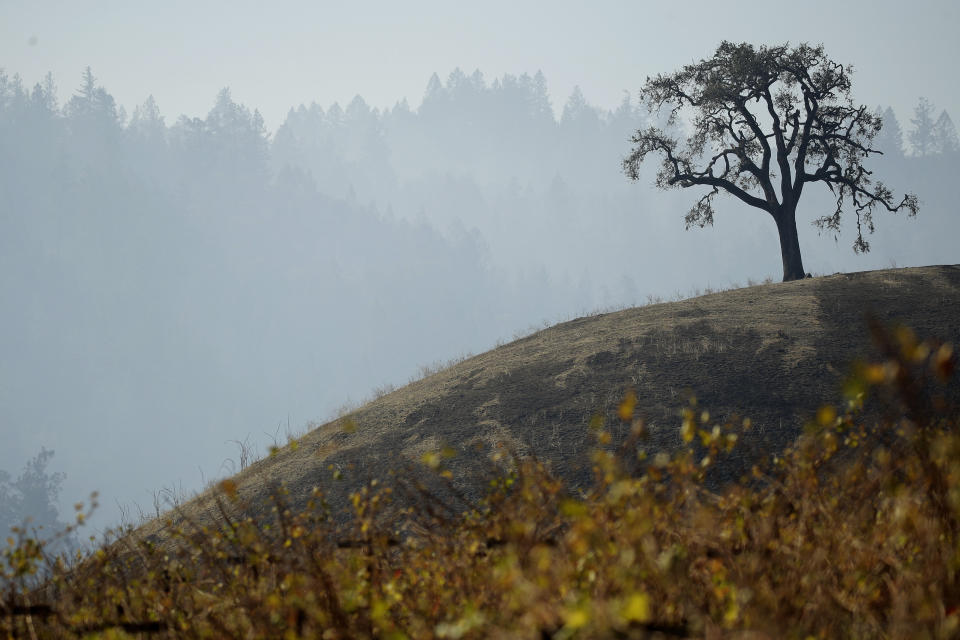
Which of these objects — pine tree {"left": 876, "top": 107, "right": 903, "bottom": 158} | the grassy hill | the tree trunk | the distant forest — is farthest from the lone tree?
pine tree {"left": 876, "top": 107, "right": 903, "bottom": 158}

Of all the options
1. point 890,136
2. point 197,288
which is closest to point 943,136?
point 890,136

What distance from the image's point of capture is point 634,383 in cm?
1289

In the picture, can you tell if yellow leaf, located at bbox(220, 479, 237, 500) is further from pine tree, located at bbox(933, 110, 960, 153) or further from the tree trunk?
pine tree, located at bbox(933, 110, 960, 153)

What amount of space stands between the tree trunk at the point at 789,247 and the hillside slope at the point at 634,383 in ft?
14.4

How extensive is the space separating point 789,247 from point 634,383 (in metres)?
11.6

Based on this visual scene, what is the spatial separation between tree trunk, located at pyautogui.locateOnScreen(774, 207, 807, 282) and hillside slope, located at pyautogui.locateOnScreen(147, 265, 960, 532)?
14.4ft

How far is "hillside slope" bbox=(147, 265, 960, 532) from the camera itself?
37.4 ft

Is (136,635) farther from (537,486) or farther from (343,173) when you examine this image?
(343,173)

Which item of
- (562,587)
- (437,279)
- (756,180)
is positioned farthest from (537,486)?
(437,279)

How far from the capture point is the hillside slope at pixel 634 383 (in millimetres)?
11414

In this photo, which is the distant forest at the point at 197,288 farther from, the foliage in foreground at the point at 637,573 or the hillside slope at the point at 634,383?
the foliage in foreground at the point at 637,573

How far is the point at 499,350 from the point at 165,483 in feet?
274

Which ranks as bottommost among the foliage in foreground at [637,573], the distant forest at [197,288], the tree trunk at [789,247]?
the foliage in foreground at [637,573]

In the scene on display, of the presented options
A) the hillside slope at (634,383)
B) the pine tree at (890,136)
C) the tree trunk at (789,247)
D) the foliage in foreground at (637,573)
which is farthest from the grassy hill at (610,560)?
the pine tree at (890,136)
